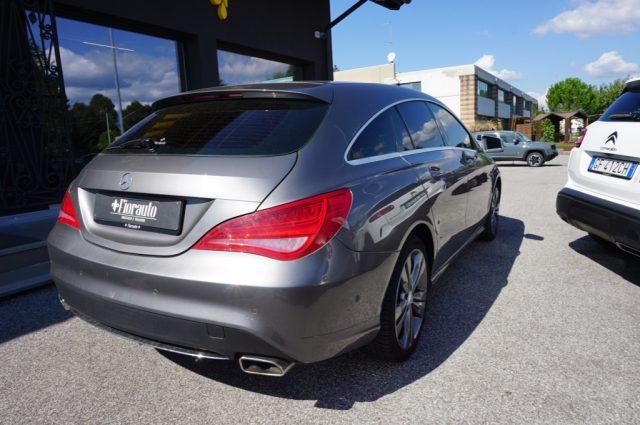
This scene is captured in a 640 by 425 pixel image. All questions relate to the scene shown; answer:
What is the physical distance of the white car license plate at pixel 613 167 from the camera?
359 cm

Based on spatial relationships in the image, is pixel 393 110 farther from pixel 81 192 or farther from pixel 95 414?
pixel 95 414

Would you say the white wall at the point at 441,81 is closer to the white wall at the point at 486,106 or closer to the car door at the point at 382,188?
the white wall at the point at 486,106

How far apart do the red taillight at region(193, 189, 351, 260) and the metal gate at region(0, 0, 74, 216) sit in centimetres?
508

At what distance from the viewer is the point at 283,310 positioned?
1.88 m

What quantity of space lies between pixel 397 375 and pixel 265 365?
2.88 feet

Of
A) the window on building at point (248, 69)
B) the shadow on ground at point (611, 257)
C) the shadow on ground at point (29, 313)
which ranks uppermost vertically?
the window on building at point (248, 69)

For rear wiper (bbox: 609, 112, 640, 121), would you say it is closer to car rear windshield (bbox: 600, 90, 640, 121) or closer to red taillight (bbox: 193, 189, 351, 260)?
car rear windshield (bbox: 600, 90, 640, 121)

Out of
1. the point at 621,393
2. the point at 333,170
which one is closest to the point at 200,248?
the point at 333,170

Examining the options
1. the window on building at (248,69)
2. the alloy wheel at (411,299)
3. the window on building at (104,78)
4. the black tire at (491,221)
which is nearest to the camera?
the alloy wheel at (411,299)

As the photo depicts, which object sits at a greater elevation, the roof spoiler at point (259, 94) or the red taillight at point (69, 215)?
the roof spoiler at point (259, 94)

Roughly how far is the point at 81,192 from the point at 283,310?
1.36 meters

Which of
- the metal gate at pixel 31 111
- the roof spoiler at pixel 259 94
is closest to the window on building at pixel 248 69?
the metal gate at pixel 31 111

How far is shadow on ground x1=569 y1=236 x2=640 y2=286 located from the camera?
4.20m

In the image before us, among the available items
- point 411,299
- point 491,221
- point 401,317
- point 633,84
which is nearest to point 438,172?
point 411,299
